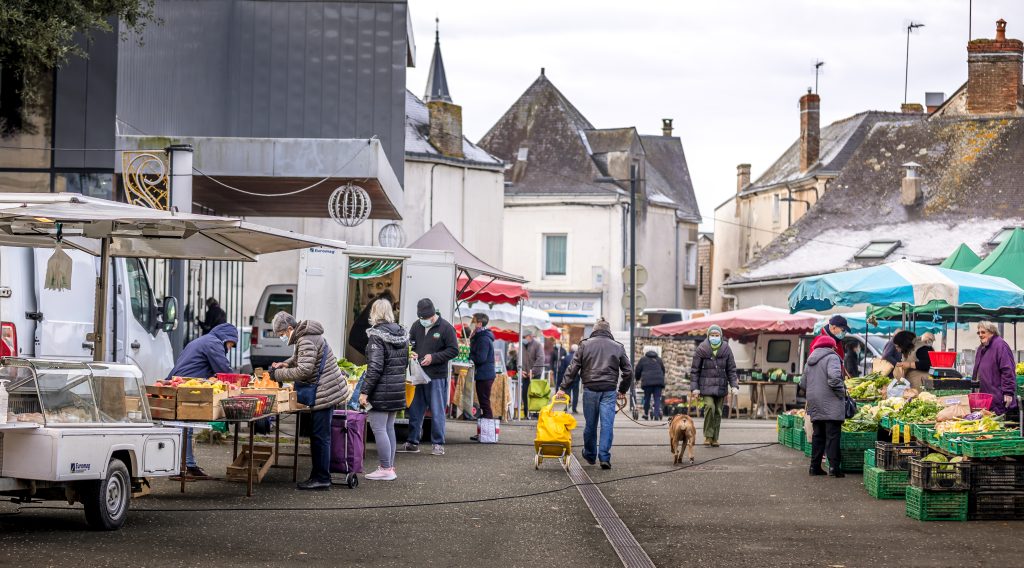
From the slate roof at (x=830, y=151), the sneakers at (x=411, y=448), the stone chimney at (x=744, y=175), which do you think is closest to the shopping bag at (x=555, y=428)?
the sneakers at (x=411, y=448)

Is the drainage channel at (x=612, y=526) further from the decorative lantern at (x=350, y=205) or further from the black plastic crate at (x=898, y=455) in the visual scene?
the decorative lantern at (x=350, y=205)

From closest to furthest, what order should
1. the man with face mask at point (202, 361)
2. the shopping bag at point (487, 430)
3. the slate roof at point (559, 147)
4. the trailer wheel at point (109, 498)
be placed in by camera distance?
the trailer wheel at point (109, 498)
the man with face mask at point (202, 361)
the shopping bag at point (487, 430)
the slate roof at point (559, 147)

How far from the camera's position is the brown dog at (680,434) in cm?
1617

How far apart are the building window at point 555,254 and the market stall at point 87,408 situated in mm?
42723

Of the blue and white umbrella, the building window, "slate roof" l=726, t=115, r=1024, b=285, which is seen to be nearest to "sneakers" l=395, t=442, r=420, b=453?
the blue and white umbrella

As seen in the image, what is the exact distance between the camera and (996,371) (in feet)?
47.3

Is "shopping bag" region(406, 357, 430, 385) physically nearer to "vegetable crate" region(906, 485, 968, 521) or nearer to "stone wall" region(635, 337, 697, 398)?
"vegetable crate" region(906, 485, 968, 521)

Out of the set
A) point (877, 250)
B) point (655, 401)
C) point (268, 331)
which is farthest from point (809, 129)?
point (268, 331)

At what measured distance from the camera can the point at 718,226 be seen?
6525 centimetres

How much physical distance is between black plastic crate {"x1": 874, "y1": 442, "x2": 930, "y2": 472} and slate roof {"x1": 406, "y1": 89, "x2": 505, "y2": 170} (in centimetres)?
2975

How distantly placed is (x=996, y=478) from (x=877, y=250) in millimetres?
30767

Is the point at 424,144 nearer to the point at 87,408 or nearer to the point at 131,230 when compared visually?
the point at 131,230

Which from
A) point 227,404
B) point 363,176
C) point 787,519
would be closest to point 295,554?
point 227,404

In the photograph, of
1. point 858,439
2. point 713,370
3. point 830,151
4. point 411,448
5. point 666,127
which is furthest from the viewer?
point 666,127
